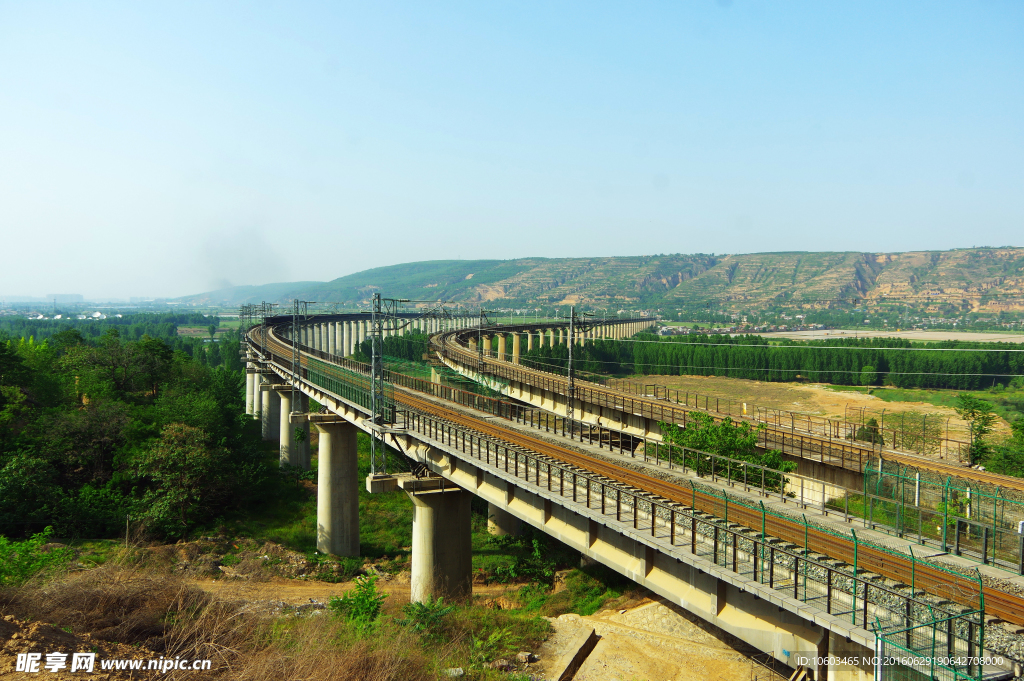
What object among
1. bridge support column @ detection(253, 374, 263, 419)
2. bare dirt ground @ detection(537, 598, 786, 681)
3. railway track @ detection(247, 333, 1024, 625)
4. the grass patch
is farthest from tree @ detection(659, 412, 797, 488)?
bridge support column @ detection(253, 374, 263, 419)

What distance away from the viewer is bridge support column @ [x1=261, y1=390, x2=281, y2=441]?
7038cm

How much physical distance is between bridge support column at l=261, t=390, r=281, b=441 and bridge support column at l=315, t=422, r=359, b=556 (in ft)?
93.3

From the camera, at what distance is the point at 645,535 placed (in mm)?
17266

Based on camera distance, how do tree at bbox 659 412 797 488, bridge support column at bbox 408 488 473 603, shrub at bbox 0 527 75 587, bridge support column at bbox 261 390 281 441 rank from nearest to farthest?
shrub at bbox 0 527 75 587 → tree at bbox 659 412 797 488 → bridge support column at bbox 408 488 473 603 → bridge support column at bbox 261 390 281 441

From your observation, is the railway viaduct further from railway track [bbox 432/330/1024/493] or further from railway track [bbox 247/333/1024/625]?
railway track [bbox 432/330/1024/493]

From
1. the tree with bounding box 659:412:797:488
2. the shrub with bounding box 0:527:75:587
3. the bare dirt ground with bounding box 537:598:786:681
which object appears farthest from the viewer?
the tree with bounding box 659:412:797:488

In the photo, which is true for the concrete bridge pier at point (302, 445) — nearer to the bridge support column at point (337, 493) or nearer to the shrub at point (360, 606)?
the bridge support column at point (337, 493)

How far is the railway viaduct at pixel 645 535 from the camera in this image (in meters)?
13.2

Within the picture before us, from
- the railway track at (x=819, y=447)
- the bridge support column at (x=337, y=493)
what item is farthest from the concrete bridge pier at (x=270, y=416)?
the railway track at (x=819, y=447)

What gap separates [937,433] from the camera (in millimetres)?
38812

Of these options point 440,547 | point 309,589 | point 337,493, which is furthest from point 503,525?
point 440,547

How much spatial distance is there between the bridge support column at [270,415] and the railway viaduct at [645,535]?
24.9m

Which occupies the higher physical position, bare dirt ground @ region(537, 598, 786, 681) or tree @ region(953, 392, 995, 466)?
tree @ region(953, 392, 995, 466)

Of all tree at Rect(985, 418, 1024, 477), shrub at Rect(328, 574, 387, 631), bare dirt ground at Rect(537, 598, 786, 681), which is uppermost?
tree at Rect(985, 418, 1024, 477)
